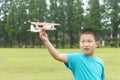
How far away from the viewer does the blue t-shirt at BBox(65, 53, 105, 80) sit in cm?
434

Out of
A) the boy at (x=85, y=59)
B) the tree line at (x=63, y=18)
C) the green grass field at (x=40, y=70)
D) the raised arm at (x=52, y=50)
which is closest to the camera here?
the raised arm at (x=52, y=50)

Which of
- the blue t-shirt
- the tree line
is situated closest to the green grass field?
the blue t-shirt

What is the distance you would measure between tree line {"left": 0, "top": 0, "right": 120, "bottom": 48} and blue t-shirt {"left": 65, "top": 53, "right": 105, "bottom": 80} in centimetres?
7033

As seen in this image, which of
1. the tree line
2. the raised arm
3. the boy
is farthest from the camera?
the tree line

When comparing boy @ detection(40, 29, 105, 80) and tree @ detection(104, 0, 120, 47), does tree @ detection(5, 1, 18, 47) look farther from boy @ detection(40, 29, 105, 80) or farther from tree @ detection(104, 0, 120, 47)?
boy @ detection(40, 29, 105, 80)

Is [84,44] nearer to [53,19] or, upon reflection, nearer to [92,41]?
[92,41]

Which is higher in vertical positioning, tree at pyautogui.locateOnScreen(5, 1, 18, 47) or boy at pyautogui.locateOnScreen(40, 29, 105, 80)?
tree at pyautogui.locateOnScreen(5, 1, 18, 47)

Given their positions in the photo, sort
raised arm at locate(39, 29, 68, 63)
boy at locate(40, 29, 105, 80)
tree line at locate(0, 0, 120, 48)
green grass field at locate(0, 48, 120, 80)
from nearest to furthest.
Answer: raised arm at locate(39, 29, 68, 63), boy at locate(40, 29, 105, 80), green grass field at locate(0, 48, 120, 80), tree line at locate(0, 0, 120, 48)

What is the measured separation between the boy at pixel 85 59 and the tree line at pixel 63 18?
70.3 meters

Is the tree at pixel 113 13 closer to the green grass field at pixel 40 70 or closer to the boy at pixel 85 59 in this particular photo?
the green grass field at pixel 40 70

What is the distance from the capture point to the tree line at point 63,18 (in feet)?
247

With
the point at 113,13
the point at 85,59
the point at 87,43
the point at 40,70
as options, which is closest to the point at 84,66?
the point at 85,59

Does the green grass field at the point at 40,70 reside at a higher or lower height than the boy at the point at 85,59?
lower

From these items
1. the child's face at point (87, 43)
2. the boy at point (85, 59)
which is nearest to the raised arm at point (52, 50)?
the boy at point (85, 59)
